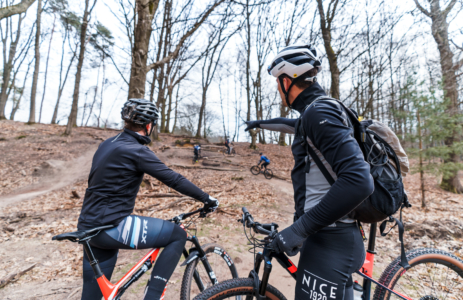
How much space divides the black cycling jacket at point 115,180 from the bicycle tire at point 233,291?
1.04 metres

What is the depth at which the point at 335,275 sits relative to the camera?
140 cm

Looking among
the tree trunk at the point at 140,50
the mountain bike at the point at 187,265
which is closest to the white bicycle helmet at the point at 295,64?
the mountain bike at the point at 187,265

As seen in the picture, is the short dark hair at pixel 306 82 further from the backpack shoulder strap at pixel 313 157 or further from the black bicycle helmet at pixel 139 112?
the black bicycle helmet at pixel 139 112

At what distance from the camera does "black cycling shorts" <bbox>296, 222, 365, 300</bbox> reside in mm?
1404

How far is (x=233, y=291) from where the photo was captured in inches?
65.4

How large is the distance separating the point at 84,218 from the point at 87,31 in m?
20.3

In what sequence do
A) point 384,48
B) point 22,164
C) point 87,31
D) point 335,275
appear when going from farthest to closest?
point 87,31, point 384,48, point 22,164, point 335,275

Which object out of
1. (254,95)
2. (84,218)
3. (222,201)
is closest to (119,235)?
(84,218)

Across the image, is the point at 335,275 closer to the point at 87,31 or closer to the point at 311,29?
the point at 311,29

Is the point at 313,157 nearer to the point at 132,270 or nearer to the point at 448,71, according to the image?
the point at 132,270

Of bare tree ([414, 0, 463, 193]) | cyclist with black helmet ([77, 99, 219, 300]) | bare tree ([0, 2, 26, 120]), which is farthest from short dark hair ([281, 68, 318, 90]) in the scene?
bare tree ([0, 2, 26, 120])

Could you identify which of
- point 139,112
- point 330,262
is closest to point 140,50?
point 139,112

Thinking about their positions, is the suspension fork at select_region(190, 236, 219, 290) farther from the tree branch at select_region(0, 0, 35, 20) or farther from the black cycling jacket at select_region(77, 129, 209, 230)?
the tree branch at select_region(0, 0, 35, 20)

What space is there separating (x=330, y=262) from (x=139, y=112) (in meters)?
2.16
